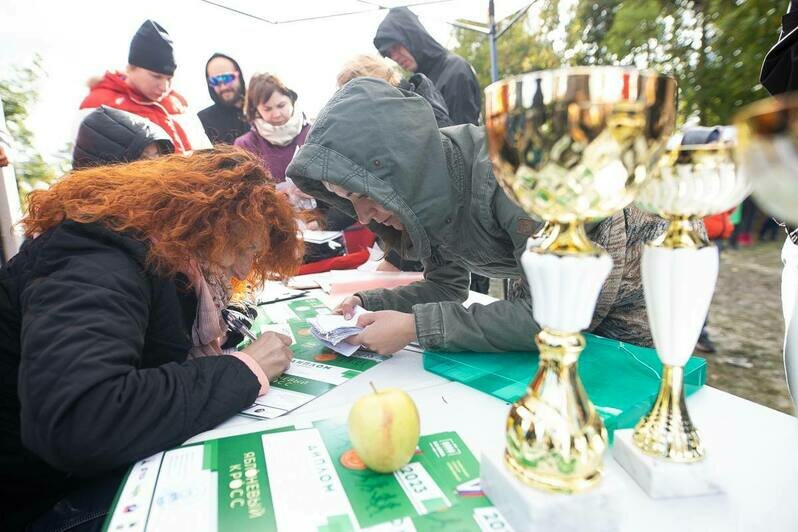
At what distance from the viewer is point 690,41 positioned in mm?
4809

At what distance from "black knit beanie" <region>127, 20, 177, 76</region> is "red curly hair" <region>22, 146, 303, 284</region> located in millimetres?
1654

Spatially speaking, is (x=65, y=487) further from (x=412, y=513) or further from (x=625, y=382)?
(x=625, y=382)

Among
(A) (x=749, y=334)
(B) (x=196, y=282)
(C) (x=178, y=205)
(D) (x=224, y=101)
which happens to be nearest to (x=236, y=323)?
(B) (x=196, y=282)

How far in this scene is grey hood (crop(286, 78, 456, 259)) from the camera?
1.07 metres

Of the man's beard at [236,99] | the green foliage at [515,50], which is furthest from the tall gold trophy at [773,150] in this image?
the green foliage at [515,50]

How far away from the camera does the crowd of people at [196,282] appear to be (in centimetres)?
71

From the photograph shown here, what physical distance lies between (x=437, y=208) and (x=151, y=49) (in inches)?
81.2

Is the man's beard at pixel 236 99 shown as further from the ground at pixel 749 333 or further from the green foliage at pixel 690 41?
the ground at pixel 749 333

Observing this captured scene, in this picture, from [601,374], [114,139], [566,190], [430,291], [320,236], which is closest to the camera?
[566,190]

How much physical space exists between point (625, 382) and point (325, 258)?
1620 millimetres

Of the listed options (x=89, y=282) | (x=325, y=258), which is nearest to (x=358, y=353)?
(x=89, y=282)

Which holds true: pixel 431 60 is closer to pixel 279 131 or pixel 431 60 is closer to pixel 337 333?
pixel 279 131

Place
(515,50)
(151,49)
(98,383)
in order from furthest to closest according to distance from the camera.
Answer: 1. (515,50)
2. (151,49)
3. (98,383)

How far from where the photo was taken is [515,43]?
8820mm
